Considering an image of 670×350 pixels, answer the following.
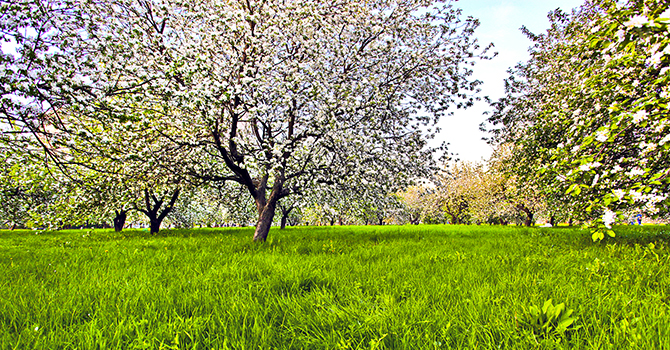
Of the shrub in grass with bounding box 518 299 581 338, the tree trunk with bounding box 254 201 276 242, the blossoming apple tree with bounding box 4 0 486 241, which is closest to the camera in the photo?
the shrub in grass with bounding box 518 299 581 338

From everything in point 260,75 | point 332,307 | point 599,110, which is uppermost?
point 260,75

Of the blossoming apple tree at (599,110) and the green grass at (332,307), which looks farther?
the blossoming apple tree at (599,110)

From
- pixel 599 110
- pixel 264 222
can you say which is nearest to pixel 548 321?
pixel 599 110

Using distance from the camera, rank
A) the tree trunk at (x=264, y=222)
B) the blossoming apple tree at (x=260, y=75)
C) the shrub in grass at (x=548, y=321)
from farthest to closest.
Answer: the tree trunk at (x=264, y=222), the blossoming apple tree at (x=260, y=75), the shrub in grass at (x=548, y=321)

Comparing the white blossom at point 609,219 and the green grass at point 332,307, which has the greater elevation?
the white blossom at point 609,219

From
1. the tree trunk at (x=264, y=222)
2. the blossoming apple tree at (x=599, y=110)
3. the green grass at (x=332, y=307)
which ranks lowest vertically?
the green grass at (x=332, y=307)

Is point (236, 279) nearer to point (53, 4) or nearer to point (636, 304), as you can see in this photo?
point (636, 304)

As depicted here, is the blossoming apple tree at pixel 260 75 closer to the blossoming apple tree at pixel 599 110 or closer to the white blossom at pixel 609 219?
the blossoming apple tree at pixel 599 110

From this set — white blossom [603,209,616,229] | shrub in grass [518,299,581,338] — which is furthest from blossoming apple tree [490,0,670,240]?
shrub in grass [518,299,581,338]

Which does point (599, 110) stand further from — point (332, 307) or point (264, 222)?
point (264, 222)

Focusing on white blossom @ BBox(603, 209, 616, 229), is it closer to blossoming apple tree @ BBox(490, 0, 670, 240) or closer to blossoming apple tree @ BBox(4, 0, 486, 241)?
blossoming apple tree @ BBox(490, 0, 670, 240)

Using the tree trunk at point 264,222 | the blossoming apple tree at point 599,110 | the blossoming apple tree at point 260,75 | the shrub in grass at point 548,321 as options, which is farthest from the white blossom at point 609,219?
the tree trunk at point 264,222

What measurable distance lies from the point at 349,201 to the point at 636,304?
7.43 meters

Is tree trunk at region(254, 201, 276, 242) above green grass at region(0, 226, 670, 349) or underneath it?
above
